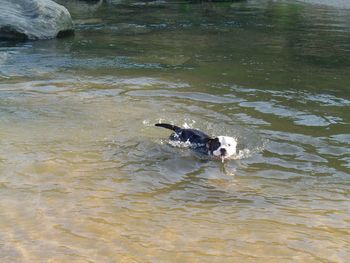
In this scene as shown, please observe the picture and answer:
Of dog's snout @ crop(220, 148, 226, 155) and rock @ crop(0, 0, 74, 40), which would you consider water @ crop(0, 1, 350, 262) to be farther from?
rock @ crop(0, 0, 74, 40)

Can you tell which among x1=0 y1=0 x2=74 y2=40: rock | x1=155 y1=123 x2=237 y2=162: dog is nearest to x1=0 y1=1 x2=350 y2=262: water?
x1=155 y1=123 x2=237 y2=162: dog

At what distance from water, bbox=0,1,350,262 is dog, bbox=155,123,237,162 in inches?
5.2

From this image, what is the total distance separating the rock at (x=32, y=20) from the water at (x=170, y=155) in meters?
0.83

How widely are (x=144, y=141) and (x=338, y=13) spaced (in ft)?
57.1

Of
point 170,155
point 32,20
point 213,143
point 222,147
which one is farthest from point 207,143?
point 32,20

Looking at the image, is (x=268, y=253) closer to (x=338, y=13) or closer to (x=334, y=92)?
(x=334, y=92)

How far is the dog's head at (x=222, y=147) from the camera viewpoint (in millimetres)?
6707

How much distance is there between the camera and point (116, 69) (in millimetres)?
12133

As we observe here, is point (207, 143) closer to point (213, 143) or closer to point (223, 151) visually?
point (213, 143)

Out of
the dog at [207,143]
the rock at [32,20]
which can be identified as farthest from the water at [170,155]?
the rock at [32,20]

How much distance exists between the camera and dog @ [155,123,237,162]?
673 cm

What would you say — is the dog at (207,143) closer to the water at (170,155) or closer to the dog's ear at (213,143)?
the dog's ear at (213,143)

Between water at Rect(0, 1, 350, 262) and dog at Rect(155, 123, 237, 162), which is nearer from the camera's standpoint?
water at Rect(0, 1, 350, 262)

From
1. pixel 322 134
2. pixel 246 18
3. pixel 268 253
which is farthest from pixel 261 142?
pixel 246 18
